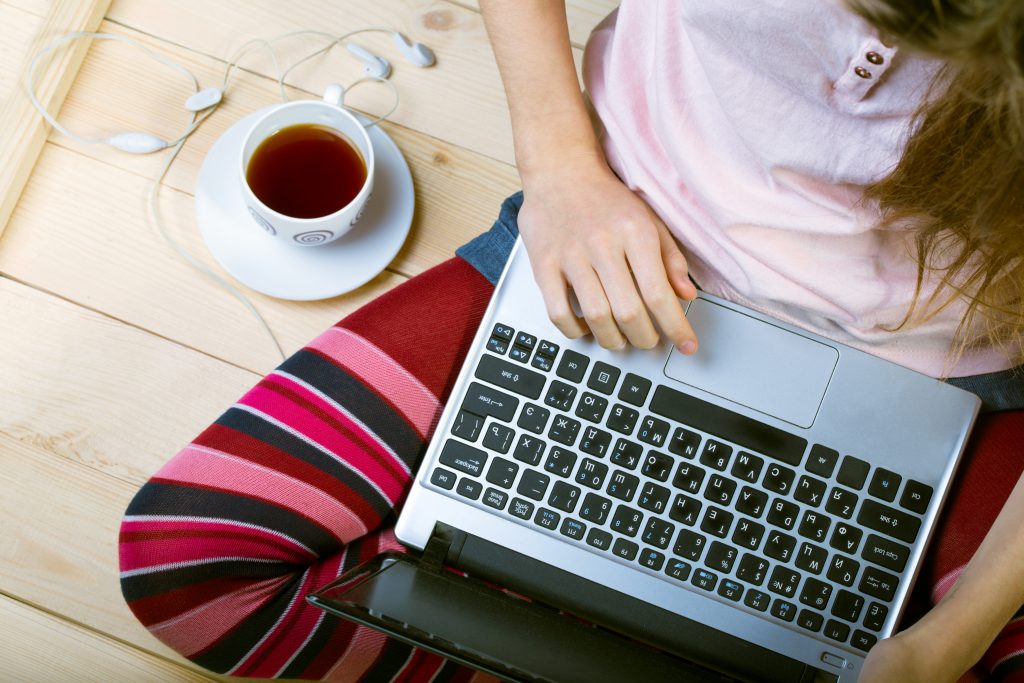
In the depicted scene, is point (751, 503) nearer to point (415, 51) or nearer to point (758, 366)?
point (758, 366)

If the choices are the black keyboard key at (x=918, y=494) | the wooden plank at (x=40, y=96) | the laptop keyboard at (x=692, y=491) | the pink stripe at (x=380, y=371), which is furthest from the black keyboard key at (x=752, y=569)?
the wooden plank at (x=40, y=96)

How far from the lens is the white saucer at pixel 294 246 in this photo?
2.39 ft

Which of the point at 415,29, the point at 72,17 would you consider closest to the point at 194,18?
the point at 72,17

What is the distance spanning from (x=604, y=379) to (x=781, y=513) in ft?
0.48

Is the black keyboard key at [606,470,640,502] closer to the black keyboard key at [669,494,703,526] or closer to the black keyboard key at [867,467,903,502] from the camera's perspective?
the black keyboard key at [669,494,703,526]

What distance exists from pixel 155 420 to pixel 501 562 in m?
0.39

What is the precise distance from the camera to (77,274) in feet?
2.56

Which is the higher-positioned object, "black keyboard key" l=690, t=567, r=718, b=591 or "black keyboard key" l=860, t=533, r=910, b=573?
"black keyboard key" l=860, t=533, r=910, b=573

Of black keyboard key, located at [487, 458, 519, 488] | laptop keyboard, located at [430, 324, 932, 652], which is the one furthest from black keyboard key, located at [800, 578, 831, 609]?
black keyboard key, located at [487, 458, 519, 488]

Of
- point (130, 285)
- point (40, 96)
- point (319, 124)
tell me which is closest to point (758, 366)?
point (319, 124)

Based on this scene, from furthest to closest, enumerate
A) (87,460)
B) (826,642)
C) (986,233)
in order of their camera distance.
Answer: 1. (87,460)
2. (826,642)
3. (986,233)

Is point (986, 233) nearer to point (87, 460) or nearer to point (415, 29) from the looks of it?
point (415, 29)

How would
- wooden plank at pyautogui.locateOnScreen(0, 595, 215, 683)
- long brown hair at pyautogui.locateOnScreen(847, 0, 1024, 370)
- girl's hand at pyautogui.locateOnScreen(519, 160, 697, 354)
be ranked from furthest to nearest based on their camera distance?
wooden plank at pyautogui.locateOnScreen(0, 595, 215, 683) < girl's hand at pyautogui.locateOnScreen(519, 160, 697, 354) < long brown hair at pyautogui.locateOnScreen(847, 0, 1024, 370)

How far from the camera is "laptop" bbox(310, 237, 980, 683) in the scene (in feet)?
1.78
